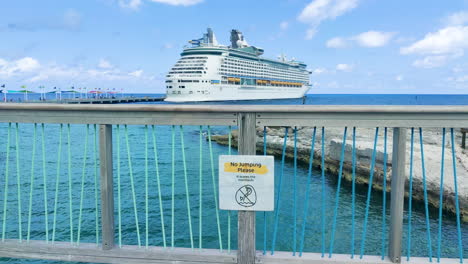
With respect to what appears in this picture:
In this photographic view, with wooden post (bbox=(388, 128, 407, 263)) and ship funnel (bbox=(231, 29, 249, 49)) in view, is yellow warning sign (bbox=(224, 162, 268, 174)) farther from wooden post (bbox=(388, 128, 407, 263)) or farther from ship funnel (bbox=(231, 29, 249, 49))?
ship funnel (bbox=(231, 29, 249, 49))

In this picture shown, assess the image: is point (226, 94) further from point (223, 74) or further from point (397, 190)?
point (397, 190)

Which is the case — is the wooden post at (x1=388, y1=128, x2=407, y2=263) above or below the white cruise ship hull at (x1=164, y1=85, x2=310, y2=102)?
below

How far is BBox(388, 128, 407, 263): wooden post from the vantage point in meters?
2.35

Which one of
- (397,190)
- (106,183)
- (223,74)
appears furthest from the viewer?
(223,74)

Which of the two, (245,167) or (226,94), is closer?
(245,167)

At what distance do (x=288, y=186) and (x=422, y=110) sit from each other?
1166 centimetres

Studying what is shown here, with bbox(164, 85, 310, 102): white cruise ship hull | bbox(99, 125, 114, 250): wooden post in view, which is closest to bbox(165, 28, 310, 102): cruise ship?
bbox(164, 85, 310, 102): white cruise ship hull

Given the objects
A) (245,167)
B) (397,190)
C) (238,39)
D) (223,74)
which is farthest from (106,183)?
(238,39)

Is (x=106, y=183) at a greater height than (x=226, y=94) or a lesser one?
lesser

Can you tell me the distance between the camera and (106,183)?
8.30ft

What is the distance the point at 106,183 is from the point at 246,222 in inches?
40.3

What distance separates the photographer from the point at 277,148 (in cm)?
2055

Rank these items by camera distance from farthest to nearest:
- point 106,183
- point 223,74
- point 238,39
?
point 238,39, point 223,74, point 106,183

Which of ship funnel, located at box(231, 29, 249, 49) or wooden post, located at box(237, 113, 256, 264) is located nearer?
wooden post, located at box(237, 113, 256, 264)
